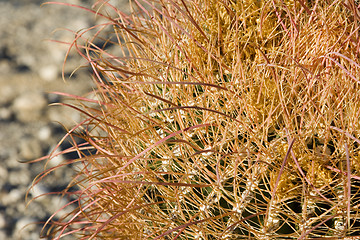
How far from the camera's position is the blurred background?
44.8 inches

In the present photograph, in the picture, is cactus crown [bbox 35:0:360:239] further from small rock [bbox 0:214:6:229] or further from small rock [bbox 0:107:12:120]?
small rock [bbox 0:107:12:120]

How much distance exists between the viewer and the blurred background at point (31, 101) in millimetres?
1138

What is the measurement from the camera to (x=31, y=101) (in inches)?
55.6

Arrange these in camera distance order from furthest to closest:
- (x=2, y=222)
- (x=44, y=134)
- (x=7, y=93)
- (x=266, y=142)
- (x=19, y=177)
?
1. (x=7, y=93)
2. (x=44, y=134)
3. (x=19, y=177)
4. (x=2, y=222)
5. (x=266, y=142)

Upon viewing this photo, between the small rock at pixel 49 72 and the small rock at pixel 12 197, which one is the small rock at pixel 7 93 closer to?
the small rock at pixel 49 72

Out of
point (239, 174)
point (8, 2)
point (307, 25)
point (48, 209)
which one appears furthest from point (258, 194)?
point (8, 2)

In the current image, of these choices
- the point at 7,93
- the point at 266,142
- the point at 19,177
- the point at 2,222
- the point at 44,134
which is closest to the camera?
the point at 266,142

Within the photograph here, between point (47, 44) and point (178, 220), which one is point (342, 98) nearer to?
point (178, 220)

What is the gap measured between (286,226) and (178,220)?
11 centimetres

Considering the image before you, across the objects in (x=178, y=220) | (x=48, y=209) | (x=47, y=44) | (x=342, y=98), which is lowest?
(x=48, y=209)

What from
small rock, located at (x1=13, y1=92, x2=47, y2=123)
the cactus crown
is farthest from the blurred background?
the cactus crown

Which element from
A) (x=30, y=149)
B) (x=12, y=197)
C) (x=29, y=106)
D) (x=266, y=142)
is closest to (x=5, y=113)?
(x=29, y=106)

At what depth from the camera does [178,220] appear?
0.45 m

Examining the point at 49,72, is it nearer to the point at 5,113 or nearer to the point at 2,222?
the point at 5,113
